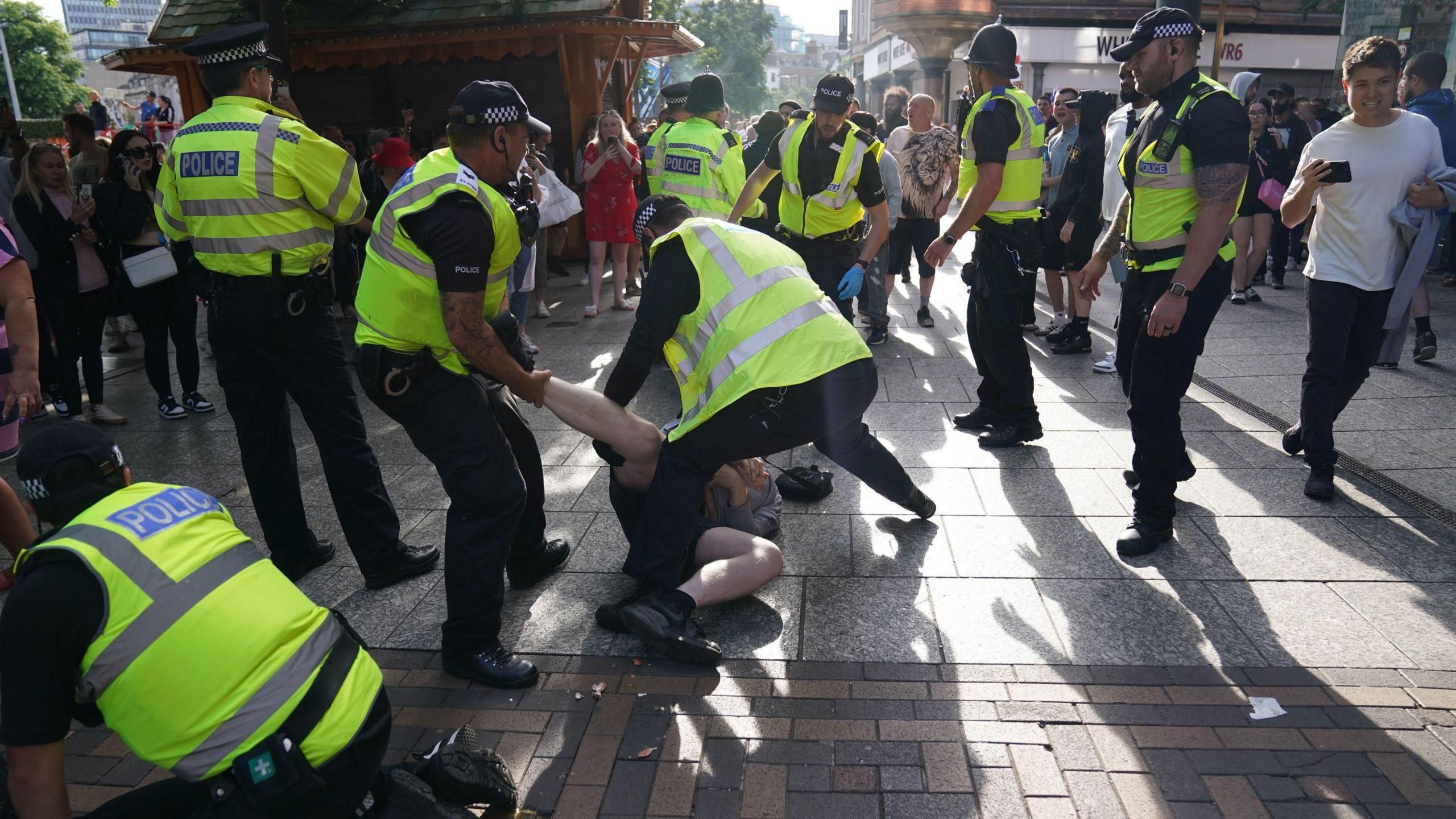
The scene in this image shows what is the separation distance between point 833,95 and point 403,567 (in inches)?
151

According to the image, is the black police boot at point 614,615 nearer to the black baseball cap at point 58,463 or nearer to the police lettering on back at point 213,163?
the black baseball cap at point 58,463

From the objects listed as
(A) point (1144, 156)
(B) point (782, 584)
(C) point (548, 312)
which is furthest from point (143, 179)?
(A) point (1144, 156)

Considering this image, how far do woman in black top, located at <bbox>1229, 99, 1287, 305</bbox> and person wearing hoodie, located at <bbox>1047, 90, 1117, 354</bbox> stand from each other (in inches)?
90.6

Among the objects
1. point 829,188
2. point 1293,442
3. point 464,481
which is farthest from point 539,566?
point 1293,442

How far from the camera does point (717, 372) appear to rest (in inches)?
133

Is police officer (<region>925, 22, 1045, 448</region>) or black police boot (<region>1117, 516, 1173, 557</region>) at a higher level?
police officer (<region>925, 22, 1045, 448</region>)

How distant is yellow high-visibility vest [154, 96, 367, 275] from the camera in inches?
146

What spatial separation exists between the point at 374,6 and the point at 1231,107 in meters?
10.9

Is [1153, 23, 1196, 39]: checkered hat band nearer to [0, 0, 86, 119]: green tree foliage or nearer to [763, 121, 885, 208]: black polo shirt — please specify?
[763, 121, 885, 208]: black polo shirt

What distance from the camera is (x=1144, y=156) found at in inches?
154

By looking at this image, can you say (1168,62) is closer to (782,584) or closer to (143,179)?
(782,584)

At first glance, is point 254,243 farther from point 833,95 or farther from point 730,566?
point 833,95

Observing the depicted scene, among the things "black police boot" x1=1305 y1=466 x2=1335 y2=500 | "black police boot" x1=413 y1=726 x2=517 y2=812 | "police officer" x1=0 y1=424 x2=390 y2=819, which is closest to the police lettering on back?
"police officer" x1=0 y1=424 x2=390 y2=819

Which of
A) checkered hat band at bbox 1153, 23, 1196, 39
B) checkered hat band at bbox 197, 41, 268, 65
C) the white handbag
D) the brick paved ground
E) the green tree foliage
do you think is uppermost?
the green tree foliage
